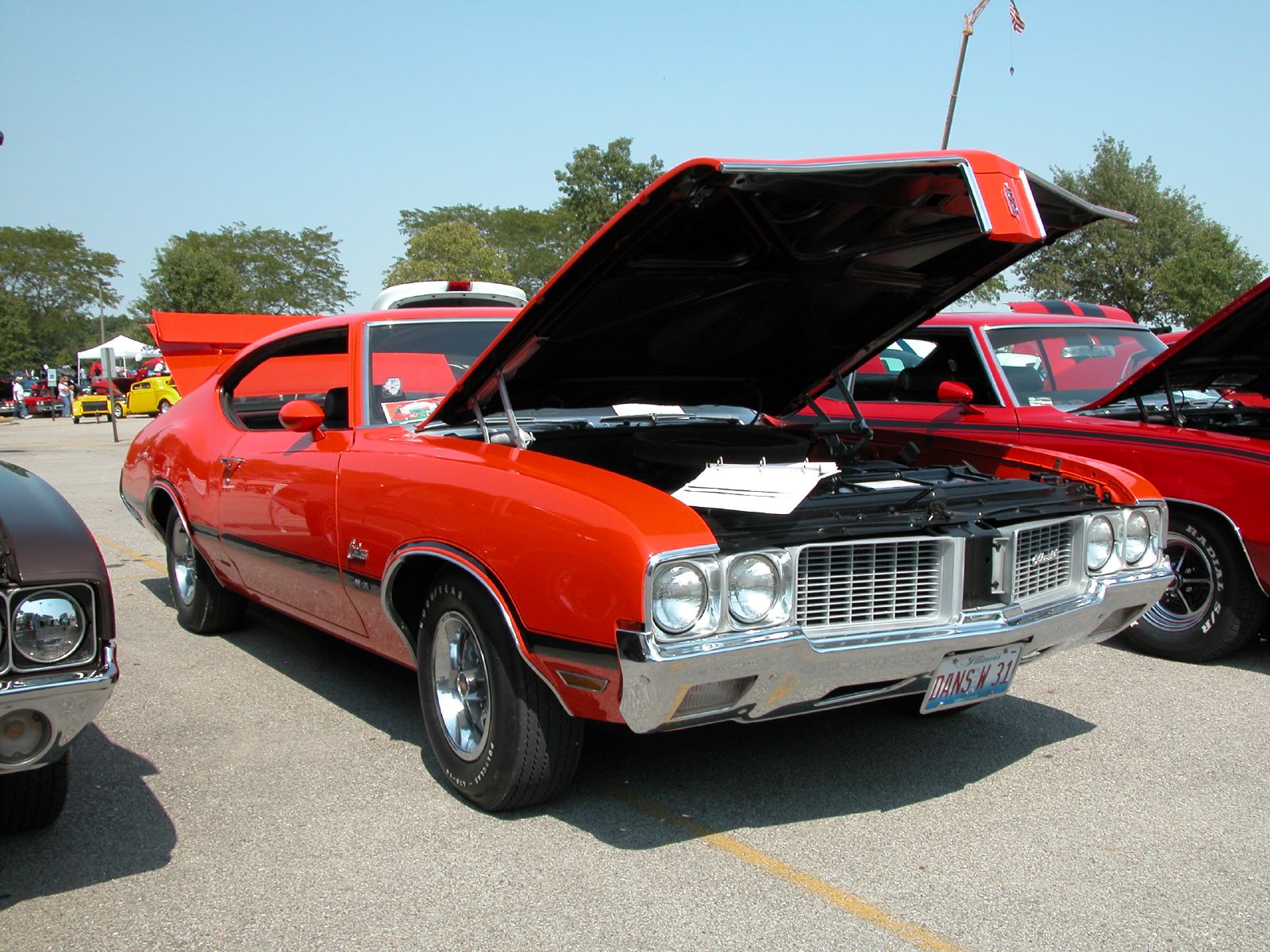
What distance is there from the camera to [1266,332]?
526 cm

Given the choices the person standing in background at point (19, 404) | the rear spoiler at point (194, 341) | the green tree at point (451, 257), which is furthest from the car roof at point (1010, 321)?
the person standing in background at point (19, 404)

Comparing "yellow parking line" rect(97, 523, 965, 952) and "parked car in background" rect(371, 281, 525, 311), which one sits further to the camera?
"parked car in background" rect(371, 281, 525, 311)

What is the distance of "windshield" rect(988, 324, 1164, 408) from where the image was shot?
20.8 ft

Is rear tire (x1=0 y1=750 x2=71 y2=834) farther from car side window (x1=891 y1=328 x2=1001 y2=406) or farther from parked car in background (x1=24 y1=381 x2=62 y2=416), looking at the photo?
parked car in background (x1=24 y1=381 x2=62 y2=416)

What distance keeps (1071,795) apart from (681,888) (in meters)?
1.46

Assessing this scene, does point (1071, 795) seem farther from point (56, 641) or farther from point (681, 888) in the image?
point (56, 641)

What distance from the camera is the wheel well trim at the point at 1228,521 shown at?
15.9ft

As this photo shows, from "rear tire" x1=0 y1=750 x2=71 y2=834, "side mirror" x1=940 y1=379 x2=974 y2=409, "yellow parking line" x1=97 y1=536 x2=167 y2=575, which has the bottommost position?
"yellow parking line" x1=97 y1=536 x2=167 y2=575

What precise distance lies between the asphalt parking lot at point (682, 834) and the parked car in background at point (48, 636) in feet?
1.70

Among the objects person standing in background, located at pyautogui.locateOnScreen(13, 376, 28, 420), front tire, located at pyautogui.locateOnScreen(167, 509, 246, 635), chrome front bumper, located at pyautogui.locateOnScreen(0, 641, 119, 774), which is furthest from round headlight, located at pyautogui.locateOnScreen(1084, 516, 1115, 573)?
person standing in background, located at pyautogui.locateOnScreen(13, 376, 28, 420)

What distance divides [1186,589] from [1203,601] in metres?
0.09

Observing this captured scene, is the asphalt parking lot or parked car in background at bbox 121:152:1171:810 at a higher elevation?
parked car in background at bbox 121:152:1171:810

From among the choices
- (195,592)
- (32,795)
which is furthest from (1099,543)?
(195,592)

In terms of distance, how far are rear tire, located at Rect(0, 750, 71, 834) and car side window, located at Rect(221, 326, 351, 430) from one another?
1778 mm
